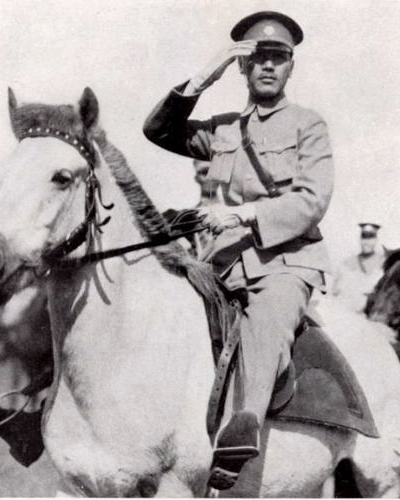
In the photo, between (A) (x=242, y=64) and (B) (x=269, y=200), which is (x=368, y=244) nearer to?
(A) (x=242, y=64)

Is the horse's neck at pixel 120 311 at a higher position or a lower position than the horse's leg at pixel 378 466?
higher

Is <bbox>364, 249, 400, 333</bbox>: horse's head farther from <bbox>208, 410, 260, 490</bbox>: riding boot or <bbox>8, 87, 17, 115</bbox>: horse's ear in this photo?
<bbox>8, 87, 17, 115</bbox>: horse's ear

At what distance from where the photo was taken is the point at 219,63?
492 cm

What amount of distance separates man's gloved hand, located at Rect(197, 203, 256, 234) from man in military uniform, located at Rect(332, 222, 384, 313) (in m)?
5.74

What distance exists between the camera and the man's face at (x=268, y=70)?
515 cm

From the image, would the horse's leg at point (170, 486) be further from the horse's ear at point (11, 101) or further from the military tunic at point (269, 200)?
the horse's ear at point (11, 101)

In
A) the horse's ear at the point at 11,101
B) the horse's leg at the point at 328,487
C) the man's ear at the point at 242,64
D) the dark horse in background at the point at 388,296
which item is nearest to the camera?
the horse's ear at the point at 11,101

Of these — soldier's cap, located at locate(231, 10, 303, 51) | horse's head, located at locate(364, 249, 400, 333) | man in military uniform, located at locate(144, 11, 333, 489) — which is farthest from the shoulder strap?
horse's head, located at locate(364, 249, 400, 333)

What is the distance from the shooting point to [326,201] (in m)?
4.92

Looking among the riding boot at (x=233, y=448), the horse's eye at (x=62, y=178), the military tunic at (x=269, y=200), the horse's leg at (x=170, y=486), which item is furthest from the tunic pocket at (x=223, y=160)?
the horse's leg at (x=170, y=486)

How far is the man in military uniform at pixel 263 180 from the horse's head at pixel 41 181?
846 mm

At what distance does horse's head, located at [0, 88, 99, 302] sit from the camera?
4016 mm

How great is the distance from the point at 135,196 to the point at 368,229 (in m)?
7.35

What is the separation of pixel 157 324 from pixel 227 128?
5.08ft
